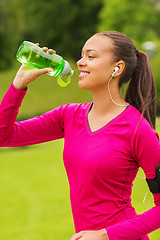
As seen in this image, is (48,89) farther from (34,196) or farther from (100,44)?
(100,44)

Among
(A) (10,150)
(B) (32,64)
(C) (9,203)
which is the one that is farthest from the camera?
(A) (10,150)

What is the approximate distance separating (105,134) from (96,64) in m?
0.31

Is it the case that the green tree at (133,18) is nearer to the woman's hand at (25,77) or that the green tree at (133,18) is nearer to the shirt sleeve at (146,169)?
the woman's hand at (25,77)

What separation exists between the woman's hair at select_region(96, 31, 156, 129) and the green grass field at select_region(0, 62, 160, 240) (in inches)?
134

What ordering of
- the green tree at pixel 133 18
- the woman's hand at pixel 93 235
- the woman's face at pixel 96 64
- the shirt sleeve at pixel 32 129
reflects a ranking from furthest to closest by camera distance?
the green tree at pixel 133 18
the shirt sleeve at pixel 32 129
the woman's face at pixel 96 64
the woman's hand at pixel 93 235

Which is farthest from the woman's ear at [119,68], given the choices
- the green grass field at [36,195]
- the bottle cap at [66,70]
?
the green grass field at [36,195]

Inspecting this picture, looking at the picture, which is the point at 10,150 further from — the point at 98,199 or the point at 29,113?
the point at 98,199

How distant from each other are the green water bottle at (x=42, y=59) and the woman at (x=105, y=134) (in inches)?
4.1

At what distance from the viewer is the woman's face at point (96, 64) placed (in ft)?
6.43

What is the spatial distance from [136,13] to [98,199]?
24028mm

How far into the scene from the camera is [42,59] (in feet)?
7.30

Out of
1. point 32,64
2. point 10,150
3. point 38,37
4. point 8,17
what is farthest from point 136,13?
point 32,64

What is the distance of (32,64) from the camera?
2.20m

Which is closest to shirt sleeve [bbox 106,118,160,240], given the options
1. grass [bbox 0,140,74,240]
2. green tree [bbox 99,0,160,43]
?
grass [bbox 0,140,74,240]
